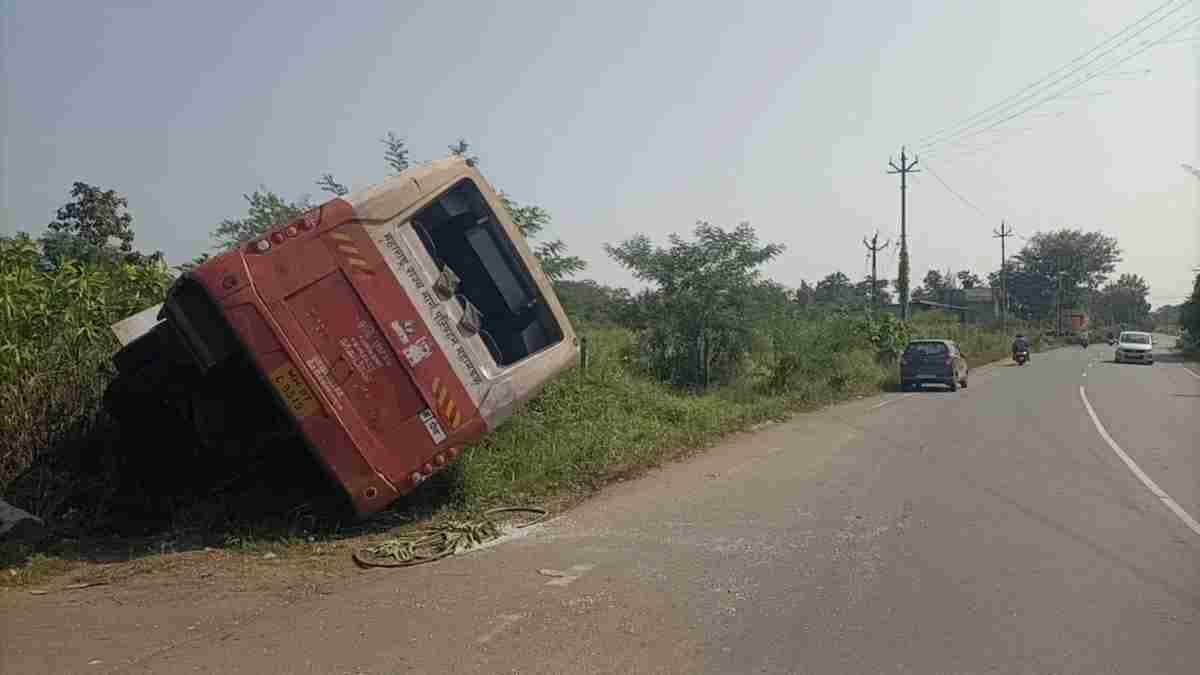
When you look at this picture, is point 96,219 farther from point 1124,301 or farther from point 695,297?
point 1124,301

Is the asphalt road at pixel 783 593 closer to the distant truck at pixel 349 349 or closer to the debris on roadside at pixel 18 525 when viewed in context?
the distant truck at pixel 349 349

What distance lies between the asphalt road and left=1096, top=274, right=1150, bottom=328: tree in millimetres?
121693

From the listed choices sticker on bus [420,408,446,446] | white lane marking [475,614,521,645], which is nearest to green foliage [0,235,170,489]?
sticker on bus [420,408,446,446]

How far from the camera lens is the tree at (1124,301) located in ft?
376

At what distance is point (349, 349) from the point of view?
632 centimetres

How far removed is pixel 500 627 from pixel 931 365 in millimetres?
23960

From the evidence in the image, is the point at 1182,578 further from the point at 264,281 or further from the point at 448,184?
the point at 264,281

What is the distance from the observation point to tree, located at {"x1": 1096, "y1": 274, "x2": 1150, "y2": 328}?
11475 cm

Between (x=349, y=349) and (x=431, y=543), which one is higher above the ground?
(x=349, y=349)

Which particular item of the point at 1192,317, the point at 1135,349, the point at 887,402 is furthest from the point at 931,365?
the point at 1192,317

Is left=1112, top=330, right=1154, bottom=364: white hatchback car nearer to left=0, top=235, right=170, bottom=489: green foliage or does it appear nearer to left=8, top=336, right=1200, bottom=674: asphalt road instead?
left=8, top=336, right=1200, bottom=674: asphalt road

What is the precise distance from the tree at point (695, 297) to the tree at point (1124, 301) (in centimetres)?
11456

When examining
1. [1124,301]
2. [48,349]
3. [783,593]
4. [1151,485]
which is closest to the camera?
[783,593]

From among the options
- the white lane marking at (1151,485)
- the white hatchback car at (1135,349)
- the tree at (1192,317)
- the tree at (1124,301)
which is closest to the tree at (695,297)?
the white lane marking at (1151,485)
